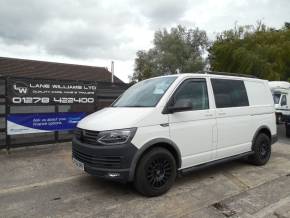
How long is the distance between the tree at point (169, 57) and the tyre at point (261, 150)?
3089 cm

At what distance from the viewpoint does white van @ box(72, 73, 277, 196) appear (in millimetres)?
4426

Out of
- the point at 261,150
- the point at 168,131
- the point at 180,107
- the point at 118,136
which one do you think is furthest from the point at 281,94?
the point at 118,136

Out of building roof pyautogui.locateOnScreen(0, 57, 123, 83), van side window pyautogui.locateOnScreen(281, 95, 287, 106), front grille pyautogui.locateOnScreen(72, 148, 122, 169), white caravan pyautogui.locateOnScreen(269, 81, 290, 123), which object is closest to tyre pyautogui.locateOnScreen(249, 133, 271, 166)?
front grille pyautogui.locateOnScreen(72, 148, 122, 169)

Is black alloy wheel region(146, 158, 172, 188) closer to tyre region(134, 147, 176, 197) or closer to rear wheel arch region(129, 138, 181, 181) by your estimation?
tyre region(134, 147, 176, 197)

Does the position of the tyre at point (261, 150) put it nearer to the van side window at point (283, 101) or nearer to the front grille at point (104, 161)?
the front grille at point (104, 161)

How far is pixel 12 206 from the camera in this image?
4.43m

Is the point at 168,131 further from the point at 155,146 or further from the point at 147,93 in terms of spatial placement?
the point at 147,93

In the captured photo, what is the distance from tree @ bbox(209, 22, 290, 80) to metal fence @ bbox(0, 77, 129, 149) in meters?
17.4

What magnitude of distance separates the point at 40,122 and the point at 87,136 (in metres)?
3.74

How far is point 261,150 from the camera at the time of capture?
264 inches

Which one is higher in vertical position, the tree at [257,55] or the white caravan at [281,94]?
the tree at [257,55]

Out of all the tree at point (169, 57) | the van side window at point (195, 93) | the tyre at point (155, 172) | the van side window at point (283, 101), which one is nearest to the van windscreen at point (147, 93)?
the van side window at point (195, 93)

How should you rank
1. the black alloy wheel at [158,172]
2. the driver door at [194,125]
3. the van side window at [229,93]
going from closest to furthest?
the black alloy wheel at [158,172], the driver door at [194,125], the van side window at [229,93]

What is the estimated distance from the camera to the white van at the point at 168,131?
14.5 ft
